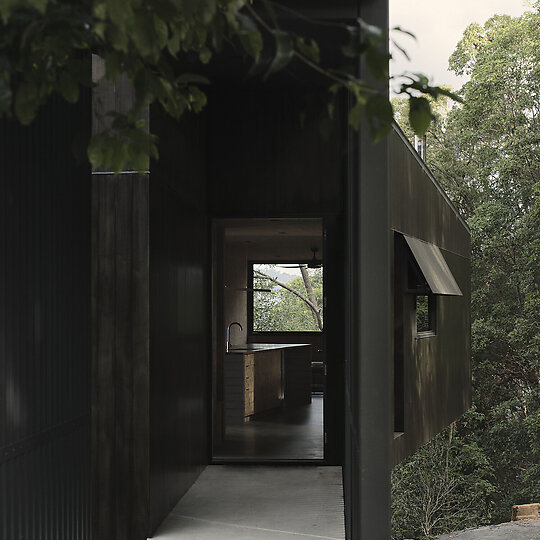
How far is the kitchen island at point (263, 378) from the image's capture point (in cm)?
962

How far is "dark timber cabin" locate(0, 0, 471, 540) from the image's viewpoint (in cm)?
396

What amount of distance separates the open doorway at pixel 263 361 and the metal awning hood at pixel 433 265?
2.93ft

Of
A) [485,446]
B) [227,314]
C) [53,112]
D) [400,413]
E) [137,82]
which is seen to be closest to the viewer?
[137,82]

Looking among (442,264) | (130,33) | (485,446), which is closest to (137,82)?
(130,33)

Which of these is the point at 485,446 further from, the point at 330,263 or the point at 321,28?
the point at 321,28

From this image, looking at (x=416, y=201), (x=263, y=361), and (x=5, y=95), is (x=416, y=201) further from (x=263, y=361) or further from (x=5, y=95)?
(x=5, y=95)

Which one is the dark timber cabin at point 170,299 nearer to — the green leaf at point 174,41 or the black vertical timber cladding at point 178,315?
the black vertical timber cladding at point 178,315

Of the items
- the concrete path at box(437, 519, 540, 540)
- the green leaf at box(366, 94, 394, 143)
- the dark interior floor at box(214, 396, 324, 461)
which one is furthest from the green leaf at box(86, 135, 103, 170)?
the concrete path at box(437, 519, 540, 540)

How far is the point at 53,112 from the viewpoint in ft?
14.1

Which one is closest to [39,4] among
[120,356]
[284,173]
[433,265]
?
[120,356]

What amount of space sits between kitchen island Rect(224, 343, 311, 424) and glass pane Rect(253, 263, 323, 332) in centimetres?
277

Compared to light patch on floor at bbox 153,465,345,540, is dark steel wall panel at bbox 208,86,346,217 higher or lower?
higher

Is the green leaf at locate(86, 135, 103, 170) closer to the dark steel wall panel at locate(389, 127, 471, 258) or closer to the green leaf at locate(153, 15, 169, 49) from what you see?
the green leaf at locate(153, 15, 169, 49)

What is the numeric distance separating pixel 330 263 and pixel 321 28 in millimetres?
2622
